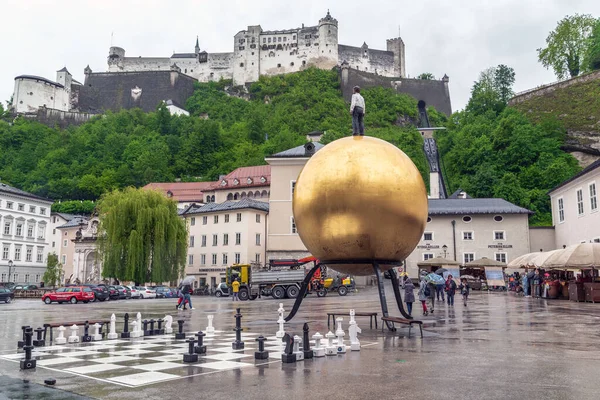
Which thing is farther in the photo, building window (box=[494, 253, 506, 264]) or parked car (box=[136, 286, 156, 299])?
building window (box=[494, 253, 506, 264])

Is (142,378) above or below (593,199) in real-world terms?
below

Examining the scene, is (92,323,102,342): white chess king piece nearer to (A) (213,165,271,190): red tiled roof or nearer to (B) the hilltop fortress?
(A) (213,165,271,190): red tiled roof

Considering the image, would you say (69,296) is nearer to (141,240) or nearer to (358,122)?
(141,240)

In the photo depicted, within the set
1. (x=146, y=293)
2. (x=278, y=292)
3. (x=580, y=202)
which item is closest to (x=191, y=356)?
(x=278, y=292)

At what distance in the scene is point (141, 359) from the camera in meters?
10.1

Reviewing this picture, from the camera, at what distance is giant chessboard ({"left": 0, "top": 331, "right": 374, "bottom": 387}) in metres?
8.59

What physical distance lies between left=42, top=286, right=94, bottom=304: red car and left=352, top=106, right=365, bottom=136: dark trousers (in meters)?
33.5

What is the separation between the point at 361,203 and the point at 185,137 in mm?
107250

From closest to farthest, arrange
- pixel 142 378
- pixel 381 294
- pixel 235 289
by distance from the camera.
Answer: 1. pixel 142 378
2. pixel 381 294
3. pixel 235 289

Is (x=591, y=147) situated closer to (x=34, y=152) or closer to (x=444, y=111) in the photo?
(x=444, y=111)

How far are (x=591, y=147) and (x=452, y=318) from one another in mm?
58103

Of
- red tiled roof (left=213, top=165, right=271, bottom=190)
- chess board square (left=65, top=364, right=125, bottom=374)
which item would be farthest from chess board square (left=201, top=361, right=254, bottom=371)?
red tiled roof (left=213, top=165, right=271, bottom=190)

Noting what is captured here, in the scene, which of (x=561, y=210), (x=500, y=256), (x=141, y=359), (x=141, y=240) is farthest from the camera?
(x=500, y=256)

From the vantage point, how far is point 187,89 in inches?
5433
